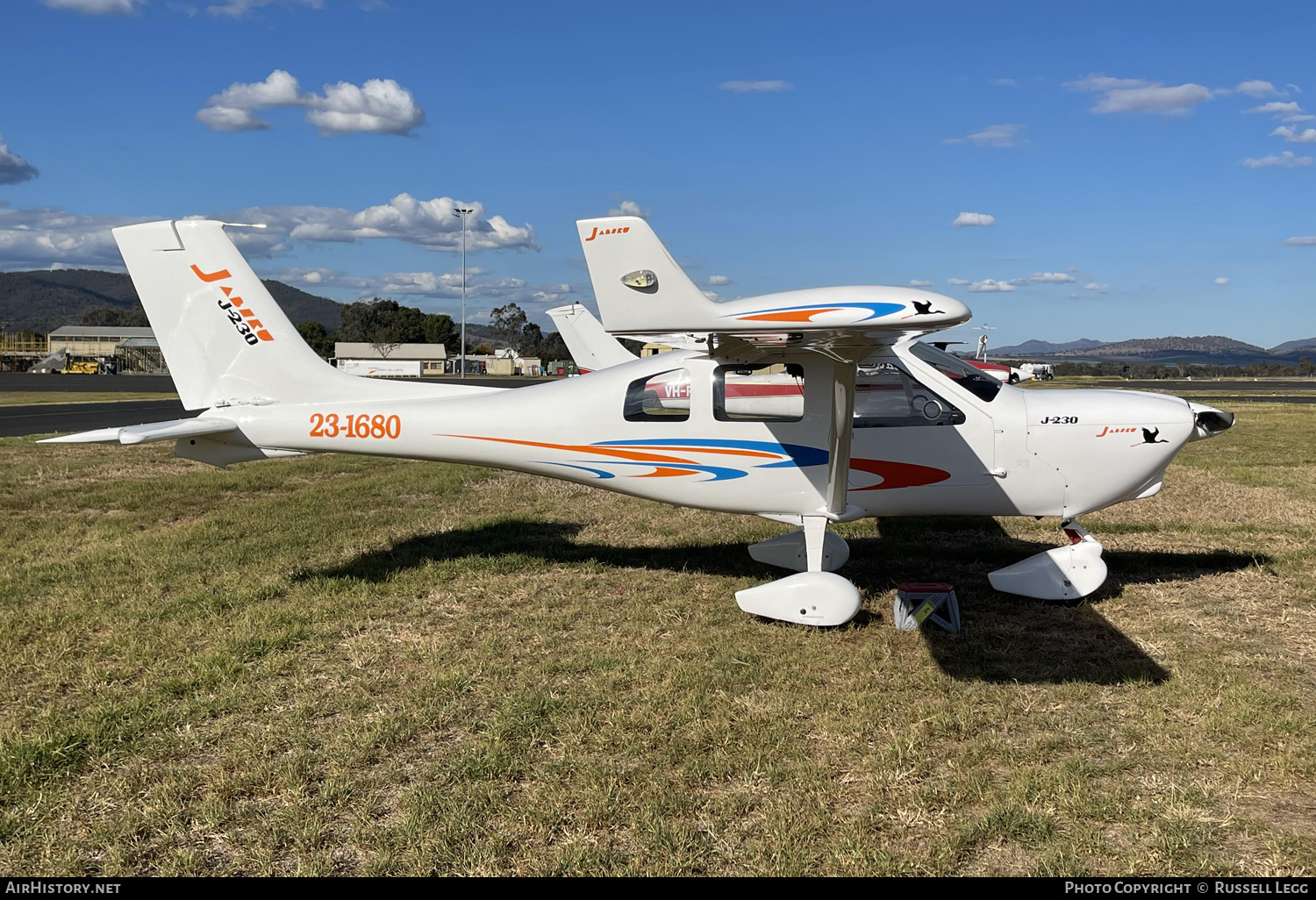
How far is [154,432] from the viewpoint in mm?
6074

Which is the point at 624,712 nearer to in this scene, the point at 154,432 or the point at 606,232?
the point at 606,232

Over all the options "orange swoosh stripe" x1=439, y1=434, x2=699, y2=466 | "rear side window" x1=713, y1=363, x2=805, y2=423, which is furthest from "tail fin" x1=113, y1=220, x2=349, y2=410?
"rear side window" x1=713, y1=363, x2=805, y2=423

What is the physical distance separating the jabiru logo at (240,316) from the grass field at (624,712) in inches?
81.8

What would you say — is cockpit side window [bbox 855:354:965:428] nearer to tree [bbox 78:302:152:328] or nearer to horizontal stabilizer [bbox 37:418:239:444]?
horizontal stabilizer [bbox 37:418:239:444]

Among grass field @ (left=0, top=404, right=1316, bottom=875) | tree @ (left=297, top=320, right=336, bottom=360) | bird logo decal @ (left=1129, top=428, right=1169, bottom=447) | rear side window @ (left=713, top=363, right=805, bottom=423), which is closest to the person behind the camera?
grass field @ (left=0, top=404, right=1316, bottom=875)

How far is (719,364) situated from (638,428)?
2.76 ft

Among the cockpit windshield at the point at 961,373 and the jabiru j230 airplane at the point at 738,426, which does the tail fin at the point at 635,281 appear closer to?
the jabiru j230 airplane at the point at 738,426

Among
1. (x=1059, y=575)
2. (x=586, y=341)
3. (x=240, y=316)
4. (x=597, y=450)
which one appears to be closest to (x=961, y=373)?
(x=1059, y=575)

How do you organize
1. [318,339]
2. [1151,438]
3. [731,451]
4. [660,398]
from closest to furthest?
[1151,438]
[731,451]
[660,398]
[318,339]

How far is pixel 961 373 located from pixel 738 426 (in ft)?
5.99

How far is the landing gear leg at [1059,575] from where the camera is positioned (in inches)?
249

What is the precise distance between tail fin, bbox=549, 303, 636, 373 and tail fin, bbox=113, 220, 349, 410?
10997 mm

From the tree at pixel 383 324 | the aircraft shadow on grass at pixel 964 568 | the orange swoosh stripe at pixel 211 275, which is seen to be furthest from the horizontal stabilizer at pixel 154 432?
the tree at pixel 383 324

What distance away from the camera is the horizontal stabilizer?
5.88 m
